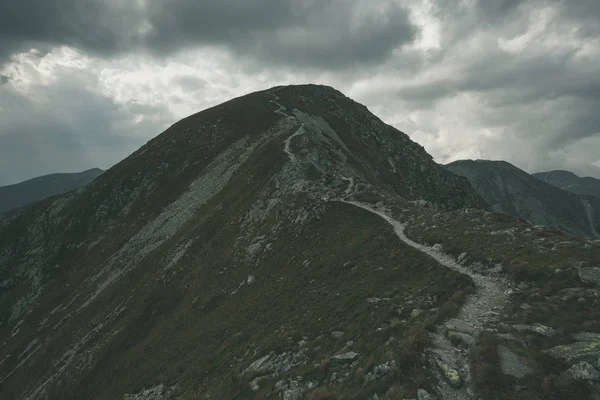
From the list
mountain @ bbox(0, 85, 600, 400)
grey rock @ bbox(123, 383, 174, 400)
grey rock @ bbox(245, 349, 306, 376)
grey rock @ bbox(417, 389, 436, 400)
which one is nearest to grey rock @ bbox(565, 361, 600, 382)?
mountain @ bbox(0, 85, 600, 400)

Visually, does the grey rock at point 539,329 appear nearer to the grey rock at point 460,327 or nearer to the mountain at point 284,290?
the mountain at point 284,290

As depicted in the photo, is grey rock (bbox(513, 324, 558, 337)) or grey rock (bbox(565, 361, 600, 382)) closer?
grey rock (bbox(565, 361, 600, 382))

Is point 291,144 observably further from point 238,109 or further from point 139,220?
point 238,109

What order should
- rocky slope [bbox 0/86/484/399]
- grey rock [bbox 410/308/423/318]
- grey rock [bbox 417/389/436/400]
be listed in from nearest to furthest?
grey rock [bbox 417/389/436/400] < grey rock [bbox 410/308/423/318] < rocky slope [bbox 0/86/484/399]

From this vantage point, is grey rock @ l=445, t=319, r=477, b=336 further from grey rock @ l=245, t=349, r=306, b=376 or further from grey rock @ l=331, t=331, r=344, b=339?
grey rock @ l=245, t=349, r=306, b=376

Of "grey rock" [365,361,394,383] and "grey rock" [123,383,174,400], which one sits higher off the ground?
"grey rock" [365,361,394,383]

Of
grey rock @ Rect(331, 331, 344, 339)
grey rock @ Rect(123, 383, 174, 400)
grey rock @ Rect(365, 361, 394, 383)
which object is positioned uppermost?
grey rock @ Rect(365, 361, 394, 383)

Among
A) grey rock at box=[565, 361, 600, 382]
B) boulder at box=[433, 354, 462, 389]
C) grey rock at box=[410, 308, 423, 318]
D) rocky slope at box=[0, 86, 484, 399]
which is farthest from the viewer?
rocky slope at box=[0, 86, 484, 399]
